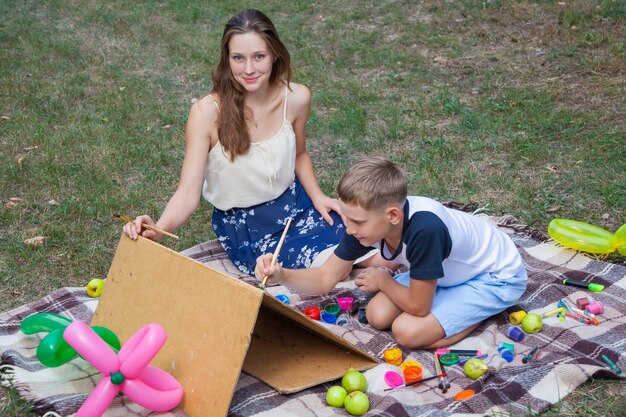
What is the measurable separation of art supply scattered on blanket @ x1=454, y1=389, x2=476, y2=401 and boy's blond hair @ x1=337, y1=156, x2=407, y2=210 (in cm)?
80

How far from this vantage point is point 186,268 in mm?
2977

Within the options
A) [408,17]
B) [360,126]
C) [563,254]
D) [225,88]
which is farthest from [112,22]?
[563,254]

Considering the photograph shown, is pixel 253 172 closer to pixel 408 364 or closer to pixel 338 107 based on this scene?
pixel 408 364

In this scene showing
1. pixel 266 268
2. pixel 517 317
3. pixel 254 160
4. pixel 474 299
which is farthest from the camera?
pixel 254 160

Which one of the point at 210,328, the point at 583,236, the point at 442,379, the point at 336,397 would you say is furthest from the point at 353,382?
the point at 583,236

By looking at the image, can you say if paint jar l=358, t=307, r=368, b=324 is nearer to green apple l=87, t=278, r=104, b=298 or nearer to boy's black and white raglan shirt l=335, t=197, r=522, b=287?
boy's black and white raglan shirt l=335, t=197, r=522, b=287

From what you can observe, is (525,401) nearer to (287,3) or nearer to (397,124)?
(397,124)

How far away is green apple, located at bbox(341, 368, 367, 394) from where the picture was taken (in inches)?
120

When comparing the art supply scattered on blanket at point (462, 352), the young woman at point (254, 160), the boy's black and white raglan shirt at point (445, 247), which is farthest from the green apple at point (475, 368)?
the young woman at point (254, 160)

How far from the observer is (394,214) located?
309 centimetres

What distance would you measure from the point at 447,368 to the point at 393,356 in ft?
0.78

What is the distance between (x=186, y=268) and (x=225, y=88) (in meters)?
1.29

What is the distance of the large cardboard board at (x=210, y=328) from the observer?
2771 millimetres

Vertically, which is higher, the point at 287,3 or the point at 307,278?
the point at 287,3
